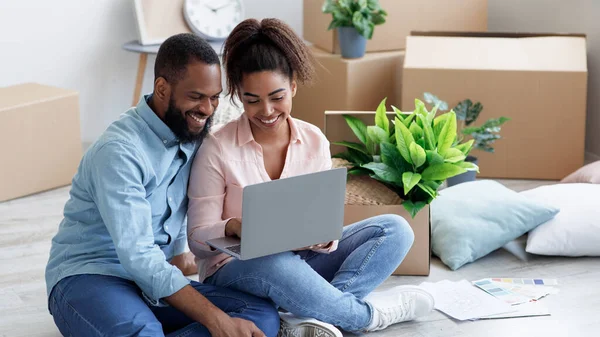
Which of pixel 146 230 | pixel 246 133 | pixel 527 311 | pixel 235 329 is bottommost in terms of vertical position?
pixel 527 311

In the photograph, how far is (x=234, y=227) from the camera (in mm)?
1843

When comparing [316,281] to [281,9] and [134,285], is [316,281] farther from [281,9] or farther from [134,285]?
[281,9]

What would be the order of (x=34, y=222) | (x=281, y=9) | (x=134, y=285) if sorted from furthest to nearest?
(x=281, y=9) → (x=34, y=222) → (x=134, y=285)

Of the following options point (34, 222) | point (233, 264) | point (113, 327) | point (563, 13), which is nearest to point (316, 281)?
point (233, 264)

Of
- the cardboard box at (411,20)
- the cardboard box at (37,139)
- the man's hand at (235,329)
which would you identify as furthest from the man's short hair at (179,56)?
the cardboard box at (411,20)

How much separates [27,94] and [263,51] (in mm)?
1585

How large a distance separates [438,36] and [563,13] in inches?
21.1

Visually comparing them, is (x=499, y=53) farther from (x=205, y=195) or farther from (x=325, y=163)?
(x=205, y=195)

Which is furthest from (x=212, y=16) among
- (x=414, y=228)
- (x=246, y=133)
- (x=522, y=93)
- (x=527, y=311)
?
(x=527, y=311)

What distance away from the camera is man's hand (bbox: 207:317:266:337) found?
5.74 feet

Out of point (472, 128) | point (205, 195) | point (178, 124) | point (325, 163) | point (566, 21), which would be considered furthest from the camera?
point (566, 21)

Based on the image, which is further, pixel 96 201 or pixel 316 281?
pixel 316 281

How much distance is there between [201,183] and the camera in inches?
75.7

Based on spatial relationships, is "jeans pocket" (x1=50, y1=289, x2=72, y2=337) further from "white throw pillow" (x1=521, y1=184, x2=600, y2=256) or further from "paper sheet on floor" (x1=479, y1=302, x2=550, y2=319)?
"white throw pillow" (x1=521, y1=184, x2=600, y2=256)
